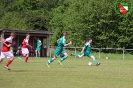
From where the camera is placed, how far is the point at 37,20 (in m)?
102

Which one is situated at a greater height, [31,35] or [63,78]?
[31,35]

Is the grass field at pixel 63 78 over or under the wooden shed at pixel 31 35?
under

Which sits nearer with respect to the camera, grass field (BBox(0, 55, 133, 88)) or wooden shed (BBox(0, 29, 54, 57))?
grass field (BBox(0, 55, 133, 88))

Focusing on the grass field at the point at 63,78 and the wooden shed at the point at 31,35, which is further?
the wooden shed at the point at 31,35

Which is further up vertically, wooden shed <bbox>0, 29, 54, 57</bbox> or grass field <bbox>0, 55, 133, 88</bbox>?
wooden shed <bbox>0, 29, 54, 57</bbox>

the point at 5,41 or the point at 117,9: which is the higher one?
the point at 117,9

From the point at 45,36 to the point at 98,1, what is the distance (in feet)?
58.8

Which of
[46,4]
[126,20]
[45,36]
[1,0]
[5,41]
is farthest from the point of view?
[1,0]

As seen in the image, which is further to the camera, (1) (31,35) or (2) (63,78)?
(1) (31,35)

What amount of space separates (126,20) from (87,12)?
22.3 ft

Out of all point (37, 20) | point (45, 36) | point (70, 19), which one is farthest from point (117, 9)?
point (37, 20)

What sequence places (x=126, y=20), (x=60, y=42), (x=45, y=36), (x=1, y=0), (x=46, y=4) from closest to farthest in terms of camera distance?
(x=60, y=42) → (x=45, y=36) → (x=126, y=20) → (x=46, y=4) → (x=1, y=0)

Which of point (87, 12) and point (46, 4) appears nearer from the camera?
point (87, 12)

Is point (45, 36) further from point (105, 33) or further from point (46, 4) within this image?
point (46, 4)
